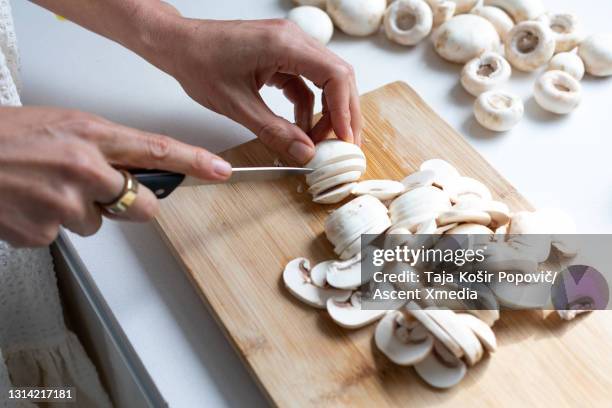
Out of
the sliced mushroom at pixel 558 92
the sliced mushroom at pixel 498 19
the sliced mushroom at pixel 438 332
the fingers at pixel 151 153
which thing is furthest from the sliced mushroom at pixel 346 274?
the sliced mushroom at pixel 498 19

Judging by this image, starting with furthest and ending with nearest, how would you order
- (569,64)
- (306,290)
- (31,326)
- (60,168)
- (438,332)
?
1. (569,64)
2. (31,326)
3. (306,290)
4. (438,332)
5. (60,168)

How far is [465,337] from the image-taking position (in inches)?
36.7

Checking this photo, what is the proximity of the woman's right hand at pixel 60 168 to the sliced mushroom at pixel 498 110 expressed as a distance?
64cm

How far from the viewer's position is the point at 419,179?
113cm

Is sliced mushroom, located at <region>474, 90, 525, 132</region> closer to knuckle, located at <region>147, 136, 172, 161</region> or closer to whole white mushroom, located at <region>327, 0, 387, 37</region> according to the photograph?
whole white mushroom, located at <region>327, 0, 387, 37</region>

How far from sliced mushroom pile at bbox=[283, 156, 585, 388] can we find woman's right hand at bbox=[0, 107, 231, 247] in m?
0.30

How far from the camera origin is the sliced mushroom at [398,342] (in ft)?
3.12

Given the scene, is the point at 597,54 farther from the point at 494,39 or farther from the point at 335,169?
the point at 335,169

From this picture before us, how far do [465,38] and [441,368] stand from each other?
69cm

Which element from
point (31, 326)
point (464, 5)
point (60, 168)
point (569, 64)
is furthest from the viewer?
point (464, 5)

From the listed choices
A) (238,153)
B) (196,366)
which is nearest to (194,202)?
(238,153)

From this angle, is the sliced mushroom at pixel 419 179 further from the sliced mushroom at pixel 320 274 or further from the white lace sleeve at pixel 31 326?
the white lace sleeve at pixel 31 326

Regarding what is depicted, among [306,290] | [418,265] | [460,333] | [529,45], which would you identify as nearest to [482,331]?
[460,333]

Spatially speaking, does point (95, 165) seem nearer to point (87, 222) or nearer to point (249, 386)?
point (87, 222)
